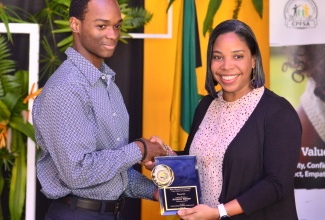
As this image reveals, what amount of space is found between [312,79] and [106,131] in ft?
6.96

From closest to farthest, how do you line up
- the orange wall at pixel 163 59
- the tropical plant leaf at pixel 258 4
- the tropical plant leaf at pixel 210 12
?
the tropical plant leaf at pixel 210 12
the tropical plant leaf at pixel 258 4
the orange wall at pixel 163 59

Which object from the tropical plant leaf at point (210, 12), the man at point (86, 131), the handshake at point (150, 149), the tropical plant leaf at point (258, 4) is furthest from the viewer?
the tropical plant leaf at point (258, 4)

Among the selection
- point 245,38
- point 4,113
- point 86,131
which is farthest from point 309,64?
point 86,131

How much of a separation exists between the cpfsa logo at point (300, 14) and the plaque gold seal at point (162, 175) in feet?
6.63

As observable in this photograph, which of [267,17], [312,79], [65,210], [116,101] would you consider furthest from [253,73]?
[267,17]

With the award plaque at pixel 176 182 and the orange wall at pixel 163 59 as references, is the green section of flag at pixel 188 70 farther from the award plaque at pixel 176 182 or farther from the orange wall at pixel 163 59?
the award plaque at pixel 176 182

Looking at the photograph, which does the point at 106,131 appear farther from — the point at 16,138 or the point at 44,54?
the point at 44,54

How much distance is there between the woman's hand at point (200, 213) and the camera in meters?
2.59

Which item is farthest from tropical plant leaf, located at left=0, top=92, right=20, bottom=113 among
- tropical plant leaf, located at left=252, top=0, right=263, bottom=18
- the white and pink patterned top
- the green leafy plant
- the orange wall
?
tropical plant leaf, located at left=252, top=0, right=263, bottom=18

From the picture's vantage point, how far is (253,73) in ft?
9.14

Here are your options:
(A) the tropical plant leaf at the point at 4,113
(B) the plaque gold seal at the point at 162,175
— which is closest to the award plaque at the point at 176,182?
(B) the plaque gold seal at the point at 162,175

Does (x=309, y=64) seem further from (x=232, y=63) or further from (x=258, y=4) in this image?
(x=232, y=63)

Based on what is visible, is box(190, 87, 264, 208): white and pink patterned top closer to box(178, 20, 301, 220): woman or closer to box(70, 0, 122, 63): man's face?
box(178, 20, 301, 220): woman

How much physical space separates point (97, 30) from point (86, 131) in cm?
48
